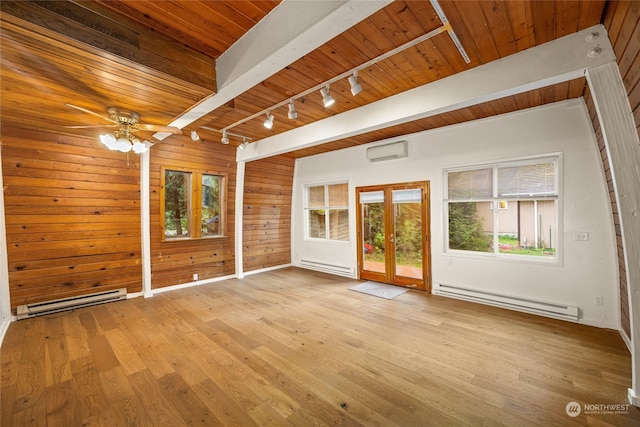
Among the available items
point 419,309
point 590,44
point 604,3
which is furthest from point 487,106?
point 419,309

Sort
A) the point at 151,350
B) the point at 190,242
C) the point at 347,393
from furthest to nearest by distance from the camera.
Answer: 1. the point at 190,242
2. the point at 151,350
3. the point at 347,393

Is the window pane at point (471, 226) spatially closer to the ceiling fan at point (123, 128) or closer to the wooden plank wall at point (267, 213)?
the wooden plank wall at point (267, 213)

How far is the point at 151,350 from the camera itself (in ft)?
9.39

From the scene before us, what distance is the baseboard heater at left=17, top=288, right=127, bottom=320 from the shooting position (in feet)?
12.2

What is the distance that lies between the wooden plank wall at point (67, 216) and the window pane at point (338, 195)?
12.9ft

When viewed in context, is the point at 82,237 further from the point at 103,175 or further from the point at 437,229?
the point at 437,229

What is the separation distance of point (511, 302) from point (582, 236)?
123cm

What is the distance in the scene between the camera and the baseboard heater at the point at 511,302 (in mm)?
3400

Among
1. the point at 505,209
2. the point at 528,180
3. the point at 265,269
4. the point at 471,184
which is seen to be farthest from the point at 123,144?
the point at 528,180

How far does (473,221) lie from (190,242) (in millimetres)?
5231

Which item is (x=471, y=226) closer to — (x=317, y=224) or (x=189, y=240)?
(x=317, y=224)

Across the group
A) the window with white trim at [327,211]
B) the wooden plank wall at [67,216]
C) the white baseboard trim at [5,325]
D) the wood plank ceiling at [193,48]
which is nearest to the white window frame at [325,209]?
the window with white trim at [327,211]

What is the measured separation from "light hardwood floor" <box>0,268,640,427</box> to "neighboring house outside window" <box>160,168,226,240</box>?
1675mm

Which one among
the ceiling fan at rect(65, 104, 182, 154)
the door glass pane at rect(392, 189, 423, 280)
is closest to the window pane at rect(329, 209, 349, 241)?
the door glass pane at rect(392, 189, 423, 280)
